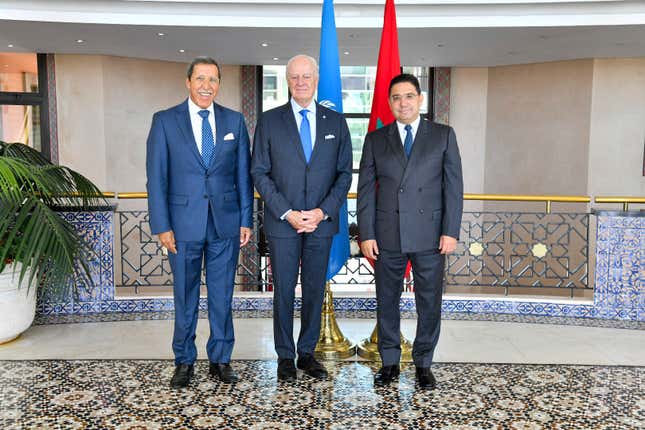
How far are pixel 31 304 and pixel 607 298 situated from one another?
467 cm

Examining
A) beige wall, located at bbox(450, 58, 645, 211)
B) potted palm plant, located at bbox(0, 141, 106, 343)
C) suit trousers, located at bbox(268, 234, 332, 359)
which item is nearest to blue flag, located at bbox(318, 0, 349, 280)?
suit trousers, located at bbox(268, 234, 332, 359)

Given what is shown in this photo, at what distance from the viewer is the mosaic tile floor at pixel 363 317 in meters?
5.00

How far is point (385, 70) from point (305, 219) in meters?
1.39

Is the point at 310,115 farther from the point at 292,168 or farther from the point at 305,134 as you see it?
the point at 292,168

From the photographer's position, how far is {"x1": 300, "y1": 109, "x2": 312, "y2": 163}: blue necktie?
11.6 feet

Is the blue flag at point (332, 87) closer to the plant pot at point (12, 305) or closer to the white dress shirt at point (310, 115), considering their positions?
the white dress shirt at point (310, 115)

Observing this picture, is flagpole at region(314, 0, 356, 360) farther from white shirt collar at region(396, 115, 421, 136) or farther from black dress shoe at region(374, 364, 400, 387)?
white shirt collar at region(396, 115, 421, 136)

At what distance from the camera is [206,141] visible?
135 inches

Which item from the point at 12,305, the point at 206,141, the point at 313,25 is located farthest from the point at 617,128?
the point at 12,305

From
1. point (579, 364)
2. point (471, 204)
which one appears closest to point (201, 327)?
point (579, 364)

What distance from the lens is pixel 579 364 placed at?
4.00 metres

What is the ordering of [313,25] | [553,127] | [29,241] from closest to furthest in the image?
[29,241] → [313,25] → [553,127]

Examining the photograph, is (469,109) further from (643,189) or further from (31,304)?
(31,304)

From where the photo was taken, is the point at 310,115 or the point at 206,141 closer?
the point at 206,141
